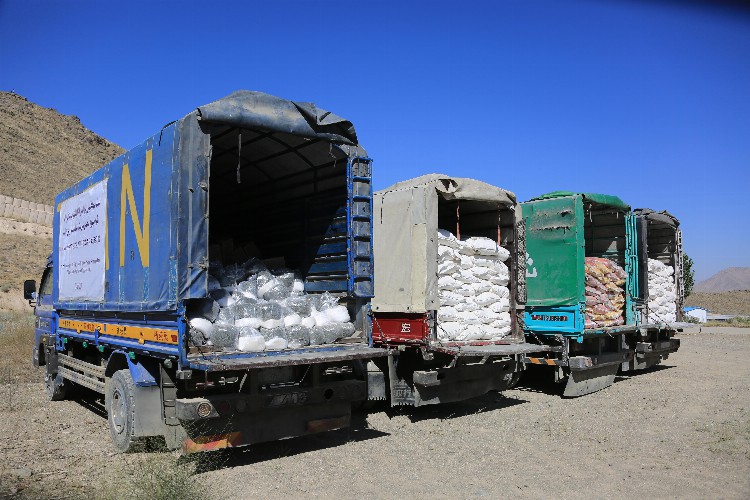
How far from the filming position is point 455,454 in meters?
6.43

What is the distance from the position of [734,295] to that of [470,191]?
6233 centimetres

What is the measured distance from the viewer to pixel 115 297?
6672mm

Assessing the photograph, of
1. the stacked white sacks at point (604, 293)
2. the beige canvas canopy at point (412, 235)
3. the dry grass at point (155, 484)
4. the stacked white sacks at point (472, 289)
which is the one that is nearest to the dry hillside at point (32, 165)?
the beige canvas canopy at point (412, 235)

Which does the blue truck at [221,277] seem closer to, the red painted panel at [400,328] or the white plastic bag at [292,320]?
the white plastic bag at [292,320]

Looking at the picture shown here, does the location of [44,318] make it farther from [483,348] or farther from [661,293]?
[661,293]

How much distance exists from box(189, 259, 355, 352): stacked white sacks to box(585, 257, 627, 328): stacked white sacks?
17.1 ft

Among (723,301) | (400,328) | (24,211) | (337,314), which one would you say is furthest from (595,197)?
(723,301)

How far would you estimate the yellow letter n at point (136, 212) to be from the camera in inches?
235

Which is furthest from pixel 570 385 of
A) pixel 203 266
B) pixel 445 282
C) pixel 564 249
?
pixel 203 266

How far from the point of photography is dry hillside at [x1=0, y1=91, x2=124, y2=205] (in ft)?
174

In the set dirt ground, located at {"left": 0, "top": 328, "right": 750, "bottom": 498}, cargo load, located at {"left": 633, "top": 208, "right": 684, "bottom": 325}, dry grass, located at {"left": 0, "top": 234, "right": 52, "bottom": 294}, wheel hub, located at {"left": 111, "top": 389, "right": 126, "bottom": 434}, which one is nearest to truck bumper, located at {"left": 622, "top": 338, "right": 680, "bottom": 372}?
cargo load, located at {"left": 633, "top": 208, "right": 684, "bottom": 325}

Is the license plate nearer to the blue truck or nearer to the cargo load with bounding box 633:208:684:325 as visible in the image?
the blue truck

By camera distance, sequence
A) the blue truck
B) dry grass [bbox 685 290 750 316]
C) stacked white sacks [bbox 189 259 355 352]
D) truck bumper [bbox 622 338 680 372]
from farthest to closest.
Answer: dry grass [bbox 685 290 750 316]
truck bumper [bbox 622 338 680 372]
stacked white sacks [bbox 189 259 355 352]
the blue truck

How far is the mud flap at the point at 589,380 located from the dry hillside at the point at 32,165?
28.3m
